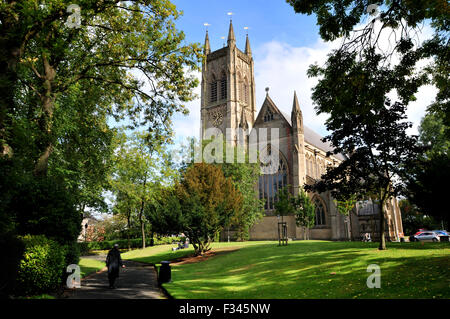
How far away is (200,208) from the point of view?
22594mm

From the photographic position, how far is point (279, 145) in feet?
145

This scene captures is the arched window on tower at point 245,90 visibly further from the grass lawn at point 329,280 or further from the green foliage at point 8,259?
the green foliage at point 8,259

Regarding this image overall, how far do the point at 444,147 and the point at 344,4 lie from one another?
33.6m

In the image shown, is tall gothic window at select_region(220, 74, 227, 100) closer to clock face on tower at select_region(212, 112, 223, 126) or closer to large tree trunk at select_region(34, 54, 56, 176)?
clock face on tower at select_region(212, 112, 223, 126)

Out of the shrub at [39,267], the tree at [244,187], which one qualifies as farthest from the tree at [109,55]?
the tree at [244,187]

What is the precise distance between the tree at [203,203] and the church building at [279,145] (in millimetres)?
13825

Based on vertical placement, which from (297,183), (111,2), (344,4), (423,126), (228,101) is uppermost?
(228,101)

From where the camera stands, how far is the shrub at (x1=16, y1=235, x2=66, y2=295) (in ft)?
29.1

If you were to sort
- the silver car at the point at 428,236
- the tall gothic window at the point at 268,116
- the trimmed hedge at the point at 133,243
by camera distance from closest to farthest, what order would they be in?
the silver car at the point at 428,236 < the trimmed hedge at the point at 133,243 < the tall gothic window at the point at 268,116

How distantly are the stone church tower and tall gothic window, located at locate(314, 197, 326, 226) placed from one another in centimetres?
1576

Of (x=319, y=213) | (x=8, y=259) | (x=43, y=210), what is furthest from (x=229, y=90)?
(x=8, y=259)

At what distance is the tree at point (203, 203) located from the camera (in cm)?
2259

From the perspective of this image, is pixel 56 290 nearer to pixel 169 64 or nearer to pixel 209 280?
pixel 209 280

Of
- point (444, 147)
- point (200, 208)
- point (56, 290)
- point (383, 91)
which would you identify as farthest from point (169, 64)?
point (444, 147)
